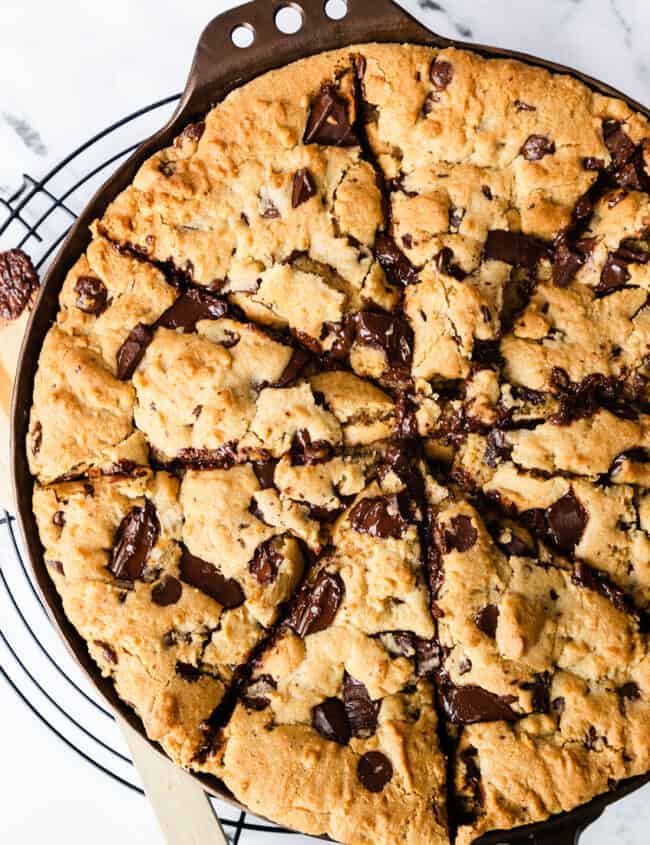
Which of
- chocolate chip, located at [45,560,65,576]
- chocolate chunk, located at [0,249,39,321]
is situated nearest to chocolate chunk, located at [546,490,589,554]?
chocolate chip, located at [45,560,65,576]

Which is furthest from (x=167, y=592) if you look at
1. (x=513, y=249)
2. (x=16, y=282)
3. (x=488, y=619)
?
(x=513, y=249)

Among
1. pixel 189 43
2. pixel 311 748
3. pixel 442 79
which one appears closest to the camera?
pixel 311 748

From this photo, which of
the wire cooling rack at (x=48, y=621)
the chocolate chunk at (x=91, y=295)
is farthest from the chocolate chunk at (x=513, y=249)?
the wire cooling rack at (x=48, y=621)

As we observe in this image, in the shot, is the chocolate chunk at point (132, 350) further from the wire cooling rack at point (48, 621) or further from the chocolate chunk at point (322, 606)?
the wire cooling rack at point (48, 621)

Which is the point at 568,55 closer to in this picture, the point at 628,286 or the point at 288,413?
the point at 628,286

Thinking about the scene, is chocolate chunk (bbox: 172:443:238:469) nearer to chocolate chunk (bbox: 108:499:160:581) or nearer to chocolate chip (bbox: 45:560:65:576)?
chocolate chunk (bbox: 108:499:160:581)

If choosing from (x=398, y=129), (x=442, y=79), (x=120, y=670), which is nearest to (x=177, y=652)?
(x=120, y=670)
